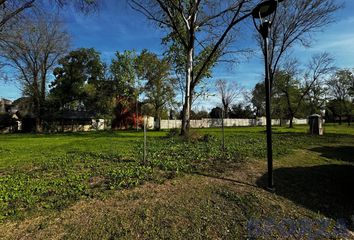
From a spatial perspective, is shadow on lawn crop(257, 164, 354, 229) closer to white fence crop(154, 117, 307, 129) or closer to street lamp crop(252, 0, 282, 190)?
street lamp crop(252, 0, 282, 190)

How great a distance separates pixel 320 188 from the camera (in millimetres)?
5301

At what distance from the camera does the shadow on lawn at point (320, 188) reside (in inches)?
173

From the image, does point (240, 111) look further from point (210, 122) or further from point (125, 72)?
point (125, 72)

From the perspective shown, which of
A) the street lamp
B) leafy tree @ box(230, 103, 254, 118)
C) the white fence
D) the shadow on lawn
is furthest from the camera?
leafy tree @ box(230, 103, 254, 118)

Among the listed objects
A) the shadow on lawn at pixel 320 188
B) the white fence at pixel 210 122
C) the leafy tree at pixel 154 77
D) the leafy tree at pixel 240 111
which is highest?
the leafy tree at pixel 154 77

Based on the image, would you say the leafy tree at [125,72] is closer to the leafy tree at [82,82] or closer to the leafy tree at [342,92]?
the leafy tree at [82,82]

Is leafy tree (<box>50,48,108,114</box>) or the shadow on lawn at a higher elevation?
leafy tree (<box>50,48,108,114</box>)

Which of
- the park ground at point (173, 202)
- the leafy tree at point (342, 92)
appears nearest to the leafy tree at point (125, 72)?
the park ground at point (173, 202)

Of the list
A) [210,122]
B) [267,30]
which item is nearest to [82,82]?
[210,122]

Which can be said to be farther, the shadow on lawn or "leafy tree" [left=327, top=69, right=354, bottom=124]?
"leafy tree" [left=327, top=69, right=354, bottom=124]

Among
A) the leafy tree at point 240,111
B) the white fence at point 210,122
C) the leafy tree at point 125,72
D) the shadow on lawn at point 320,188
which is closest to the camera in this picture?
Answer: the shadow on lawn at point 320,188

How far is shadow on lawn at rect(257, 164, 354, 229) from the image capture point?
4402 millimetres

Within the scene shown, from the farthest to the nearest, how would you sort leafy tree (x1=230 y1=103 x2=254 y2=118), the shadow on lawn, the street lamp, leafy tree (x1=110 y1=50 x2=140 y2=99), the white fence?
leafy tree (x1=230 y1=103 x2=254 y2=118)
the white fence
leafy tree (x1=110 y1=50 x2=140 y2=99)
the street lamp
the shadow on lawn

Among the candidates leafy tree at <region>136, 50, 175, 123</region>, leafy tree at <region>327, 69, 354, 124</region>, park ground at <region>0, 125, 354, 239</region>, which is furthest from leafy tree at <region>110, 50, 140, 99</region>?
leafy tree at <region>327, 69, 354, 124</region>
